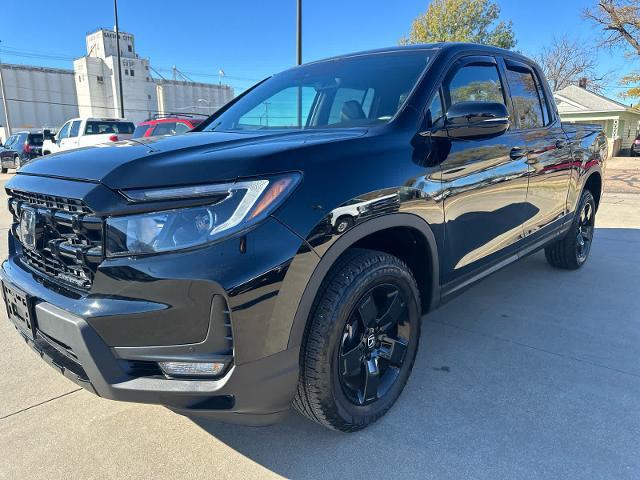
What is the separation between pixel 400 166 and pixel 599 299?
293cm

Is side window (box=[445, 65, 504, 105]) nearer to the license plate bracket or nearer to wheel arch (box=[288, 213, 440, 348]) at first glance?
wheel arch (box=[288, 213, 440, 348])

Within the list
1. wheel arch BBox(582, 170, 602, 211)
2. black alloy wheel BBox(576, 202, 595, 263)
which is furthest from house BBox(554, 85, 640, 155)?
black alloy wheel BBox(576, 202, 595, 263)

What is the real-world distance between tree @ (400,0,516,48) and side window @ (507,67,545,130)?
24010 millimetres

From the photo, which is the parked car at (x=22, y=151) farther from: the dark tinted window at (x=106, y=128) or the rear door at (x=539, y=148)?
the rear door at (x=539, y=148)

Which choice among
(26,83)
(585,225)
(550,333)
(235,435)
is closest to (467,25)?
(585,225)

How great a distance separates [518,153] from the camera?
318 centimetres

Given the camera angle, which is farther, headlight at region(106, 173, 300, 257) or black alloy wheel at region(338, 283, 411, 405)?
black alloy wheel at region(338, 283, 411, 405)

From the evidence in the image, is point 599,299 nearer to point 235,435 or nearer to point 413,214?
point 413,214

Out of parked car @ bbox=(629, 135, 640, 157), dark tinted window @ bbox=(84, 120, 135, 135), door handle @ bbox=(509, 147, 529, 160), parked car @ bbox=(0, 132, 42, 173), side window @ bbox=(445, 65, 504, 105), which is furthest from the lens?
parked car @ bbox=(629, 135, 640, 157)

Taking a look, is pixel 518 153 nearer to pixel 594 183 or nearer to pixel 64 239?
pixel 594 183

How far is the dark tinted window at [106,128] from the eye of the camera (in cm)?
1591

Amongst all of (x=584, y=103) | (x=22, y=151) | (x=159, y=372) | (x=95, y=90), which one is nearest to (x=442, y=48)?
(x=159, y=372)

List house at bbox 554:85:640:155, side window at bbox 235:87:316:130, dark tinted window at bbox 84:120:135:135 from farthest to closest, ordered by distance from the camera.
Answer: house at bbox 554:85:640:155, dark tinted window at bbox 84:120:135:135, side window at bbox 235:87:316:130

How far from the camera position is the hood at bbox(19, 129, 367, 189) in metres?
1.70
